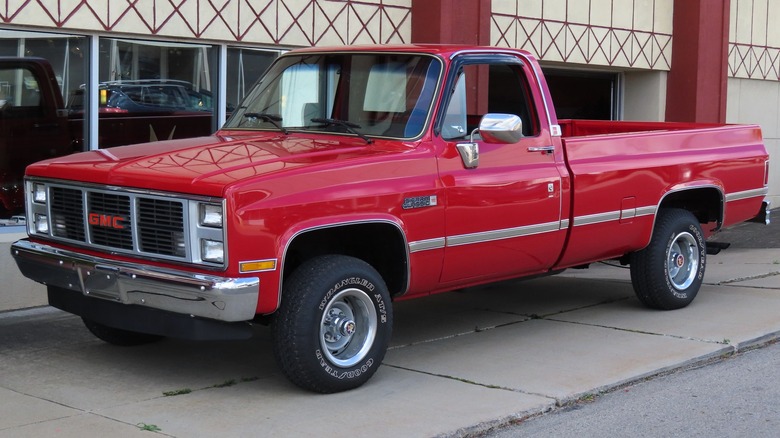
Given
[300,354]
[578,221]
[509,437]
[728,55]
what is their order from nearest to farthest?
[509,437] → [300,354] → [578,221] → [728,55]

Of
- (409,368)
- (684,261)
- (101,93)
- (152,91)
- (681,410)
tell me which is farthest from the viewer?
(152,91)

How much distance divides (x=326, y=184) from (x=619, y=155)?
2.94 meters

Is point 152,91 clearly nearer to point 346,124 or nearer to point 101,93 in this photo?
point 101,93

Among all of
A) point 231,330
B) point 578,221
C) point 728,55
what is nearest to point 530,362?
point 578,221

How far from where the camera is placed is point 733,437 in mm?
5672

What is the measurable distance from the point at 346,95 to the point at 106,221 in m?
1.97

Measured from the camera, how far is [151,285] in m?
5.93

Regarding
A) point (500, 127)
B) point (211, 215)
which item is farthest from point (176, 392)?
point (500, 127)

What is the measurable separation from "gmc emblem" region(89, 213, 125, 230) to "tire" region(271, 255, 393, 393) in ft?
3.46

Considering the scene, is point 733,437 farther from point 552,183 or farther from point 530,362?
point 552,183

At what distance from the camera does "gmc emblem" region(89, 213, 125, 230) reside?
621 cm

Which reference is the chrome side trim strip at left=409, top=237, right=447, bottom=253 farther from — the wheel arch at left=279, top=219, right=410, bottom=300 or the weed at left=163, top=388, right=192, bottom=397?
the weed at left=163, top=388, right=192, bottom=397

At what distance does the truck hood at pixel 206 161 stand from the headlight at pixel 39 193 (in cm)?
8

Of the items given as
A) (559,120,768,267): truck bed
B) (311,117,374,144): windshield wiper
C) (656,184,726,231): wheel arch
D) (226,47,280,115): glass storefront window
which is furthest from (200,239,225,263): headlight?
(226,47,280,115): glass storefront window
